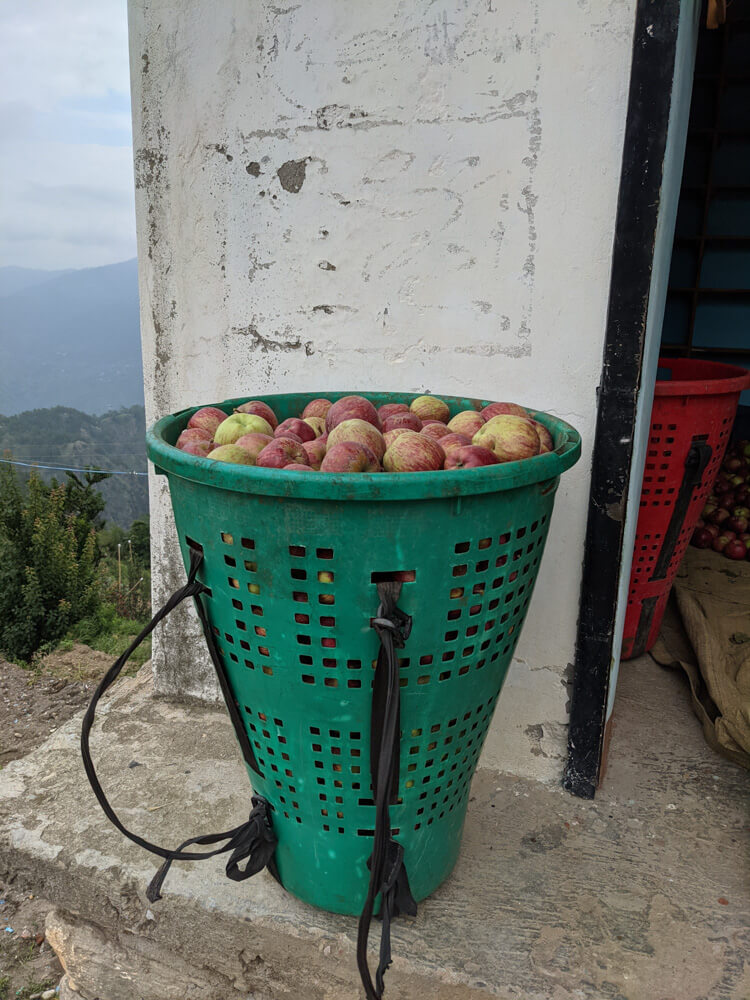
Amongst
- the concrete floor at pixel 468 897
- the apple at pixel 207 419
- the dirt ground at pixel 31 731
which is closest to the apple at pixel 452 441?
the apple at pixel 207 419

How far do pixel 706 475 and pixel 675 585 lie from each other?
790mm

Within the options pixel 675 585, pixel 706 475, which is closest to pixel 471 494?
pixel 706 475

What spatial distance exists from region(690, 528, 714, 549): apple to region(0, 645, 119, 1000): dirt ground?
3.25 meters

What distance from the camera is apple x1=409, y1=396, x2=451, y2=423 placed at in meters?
1.77

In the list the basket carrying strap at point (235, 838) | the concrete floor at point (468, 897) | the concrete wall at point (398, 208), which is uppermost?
the concrete wall at point (398, 208)

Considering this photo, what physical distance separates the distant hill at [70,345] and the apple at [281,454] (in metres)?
30.9

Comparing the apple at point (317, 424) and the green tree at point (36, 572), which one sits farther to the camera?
the green tree at point (36, 572)

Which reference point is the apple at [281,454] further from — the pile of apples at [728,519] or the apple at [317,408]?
the pile of apples at [728,519]

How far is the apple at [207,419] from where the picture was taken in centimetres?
163

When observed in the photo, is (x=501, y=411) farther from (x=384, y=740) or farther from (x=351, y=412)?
(x=384, y=740)

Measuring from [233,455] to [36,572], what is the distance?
18.8 ft

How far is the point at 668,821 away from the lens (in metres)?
1.99

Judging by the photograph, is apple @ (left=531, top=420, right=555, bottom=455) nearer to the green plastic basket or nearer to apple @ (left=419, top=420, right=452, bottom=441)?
the green plastic basket

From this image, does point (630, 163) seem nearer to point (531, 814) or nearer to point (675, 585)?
point (531, 814)
